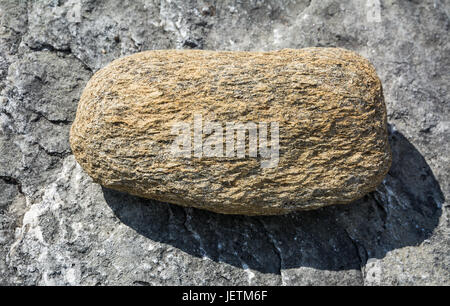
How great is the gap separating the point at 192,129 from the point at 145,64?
43 cm

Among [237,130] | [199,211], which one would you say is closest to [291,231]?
[199,211]

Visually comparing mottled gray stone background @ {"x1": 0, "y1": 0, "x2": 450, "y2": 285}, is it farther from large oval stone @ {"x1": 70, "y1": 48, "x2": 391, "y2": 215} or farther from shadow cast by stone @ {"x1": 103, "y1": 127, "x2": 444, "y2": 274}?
large oval stone @ {"x1": 70, "y1": 48, "x2": 391, "y2": 215}

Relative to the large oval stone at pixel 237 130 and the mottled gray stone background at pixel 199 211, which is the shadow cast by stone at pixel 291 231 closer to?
the mottled gray stone background at pixel 199 211

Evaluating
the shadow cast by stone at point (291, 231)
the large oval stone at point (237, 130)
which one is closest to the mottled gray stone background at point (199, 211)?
the shadow cast by stone at point (291, 231)

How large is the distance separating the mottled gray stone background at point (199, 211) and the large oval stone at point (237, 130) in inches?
13.7

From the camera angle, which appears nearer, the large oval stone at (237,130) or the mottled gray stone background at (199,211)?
the large oval stone at (237,130)

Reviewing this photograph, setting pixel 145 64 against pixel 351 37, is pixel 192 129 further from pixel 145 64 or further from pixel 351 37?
pixel 351 37

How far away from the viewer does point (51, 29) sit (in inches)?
115

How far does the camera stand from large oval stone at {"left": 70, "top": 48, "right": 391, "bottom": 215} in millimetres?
2170

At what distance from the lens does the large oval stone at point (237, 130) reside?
2170 millimetres

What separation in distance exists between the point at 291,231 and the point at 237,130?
76cm

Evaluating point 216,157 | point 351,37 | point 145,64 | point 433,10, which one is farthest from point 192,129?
point 433,10

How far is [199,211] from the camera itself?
8.50 feet

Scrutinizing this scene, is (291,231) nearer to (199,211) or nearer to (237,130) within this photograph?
(199,211)
